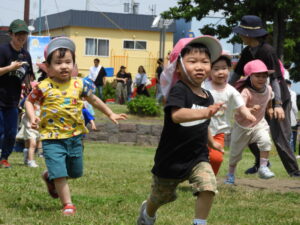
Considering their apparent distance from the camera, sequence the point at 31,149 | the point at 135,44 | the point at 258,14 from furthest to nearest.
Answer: the point at 135,44 → the point at 258,14 → the point at 31,149

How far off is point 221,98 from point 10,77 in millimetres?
3664

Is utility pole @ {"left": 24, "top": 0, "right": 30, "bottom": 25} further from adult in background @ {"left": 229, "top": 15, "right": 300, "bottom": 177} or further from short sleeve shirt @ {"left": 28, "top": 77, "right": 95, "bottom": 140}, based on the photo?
short sleeve shirt @ {"left": 28, "top": 77, "right": 95, "bottom": 140}

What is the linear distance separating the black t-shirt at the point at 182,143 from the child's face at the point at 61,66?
156 cm

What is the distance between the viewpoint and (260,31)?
8414 mm

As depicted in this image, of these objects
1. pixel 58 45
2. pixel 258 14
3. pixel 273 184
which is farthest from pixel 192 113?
pixel 258 14

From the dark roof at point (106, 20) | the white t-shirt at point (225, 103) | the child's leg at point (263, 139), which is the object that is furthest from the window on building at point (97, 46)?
the white t-shirt at point (225, 103)

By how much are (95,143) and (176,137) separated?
16.0 m

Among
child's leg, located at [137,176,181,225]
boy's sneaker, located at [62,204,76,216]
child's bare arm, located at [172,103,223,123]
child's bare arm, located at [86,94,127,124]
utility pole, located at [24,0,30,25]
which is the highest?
utility pole, located at [24,0,30,25]

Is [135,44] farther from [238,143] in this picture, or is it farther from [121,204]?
[121,204]

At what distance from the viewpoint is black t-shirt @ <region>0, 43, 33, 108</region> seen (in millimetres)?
10055

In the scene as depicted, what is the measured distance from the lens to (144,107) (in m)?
23.5

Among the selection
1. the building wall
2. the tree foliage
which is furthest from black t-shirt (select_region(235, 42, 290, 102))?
the building wall

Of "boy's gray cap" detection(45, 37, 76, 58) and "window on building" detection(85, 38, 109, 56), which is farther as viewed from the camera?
"window on building" detection(85, 38, 109, 56)

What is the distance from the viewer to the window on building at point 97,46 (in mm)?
52934
